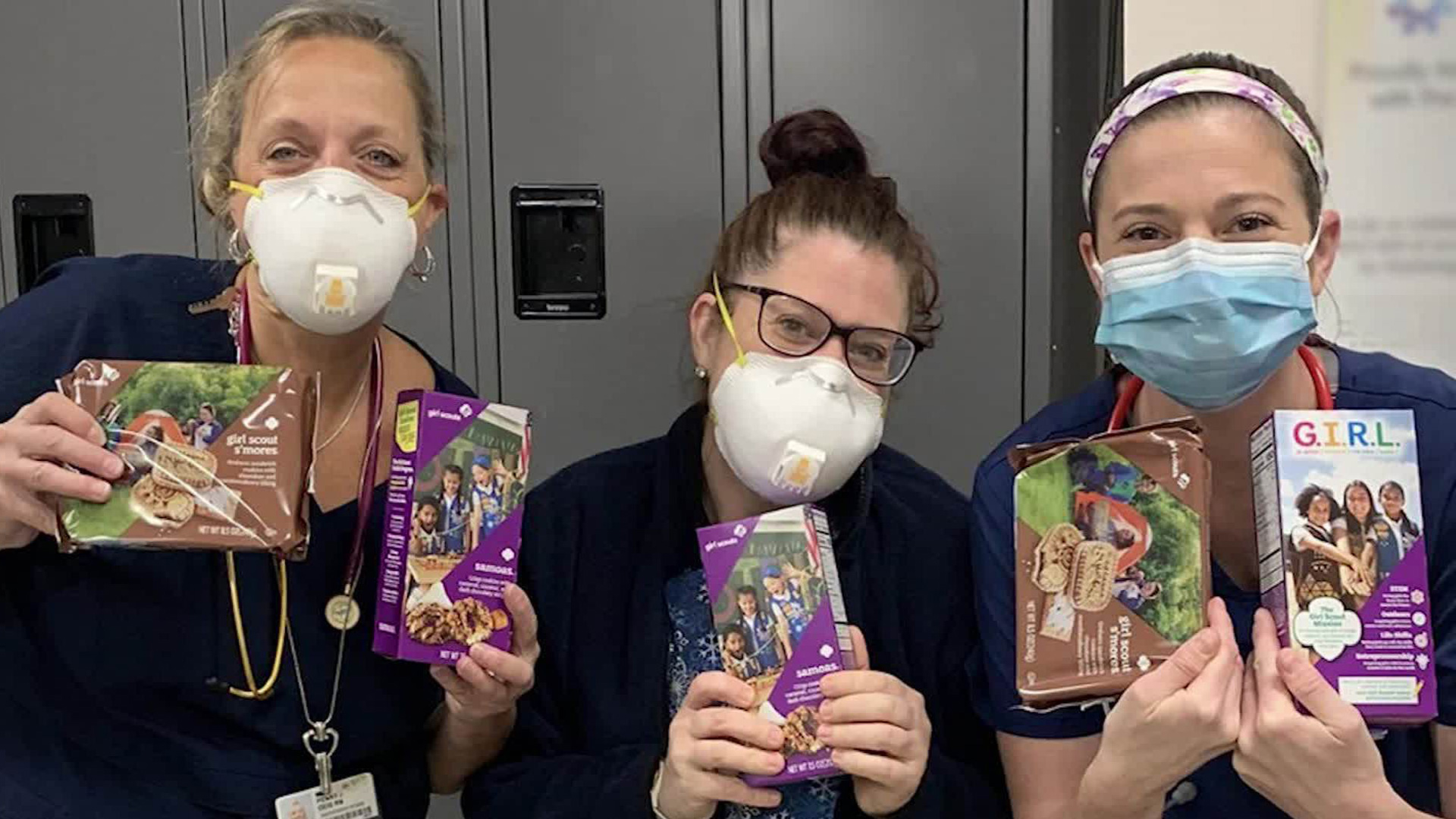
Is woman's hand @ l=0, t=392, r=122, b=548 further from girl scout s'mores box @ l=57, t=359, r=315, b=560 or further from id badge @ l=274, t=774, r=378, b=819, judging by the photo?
id badge @ l=274, t=774, r=378, b=819

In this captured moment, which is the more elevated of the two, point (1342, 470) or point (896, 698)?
point (1342, 470)

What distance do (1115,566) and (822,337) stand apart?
0.48m

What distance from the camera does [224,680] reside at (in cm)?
156

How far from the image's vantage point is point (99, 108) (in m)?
2.39

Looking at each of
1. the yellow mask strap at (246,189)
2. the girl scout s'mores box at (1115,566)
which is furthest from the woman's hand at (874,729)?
the yellow mask strap at (246,189)

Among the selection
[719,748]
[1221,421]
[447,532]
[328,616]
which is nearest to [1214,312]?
[1221,421]

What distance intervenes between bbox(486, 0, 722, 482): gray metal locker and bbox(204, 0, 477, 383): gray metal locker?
0.16 ft

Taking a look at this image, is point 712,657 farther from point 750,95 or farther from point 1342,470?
point 750,95

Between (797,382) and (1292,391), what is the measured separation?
22.7 inches

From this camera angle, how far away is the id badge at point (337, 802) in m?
1.58

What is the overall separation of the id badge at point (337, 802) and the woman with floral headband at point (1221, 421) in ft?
2.65

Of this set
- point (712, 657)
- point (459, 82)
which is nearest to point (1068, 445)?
point (712, 657)

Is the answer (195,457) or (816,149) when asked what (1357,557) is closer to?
(816,149)

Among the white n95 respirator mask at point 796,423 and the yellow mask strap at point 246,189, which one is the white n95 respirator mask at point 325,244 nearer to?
the yellow mask strap at point 246,189
